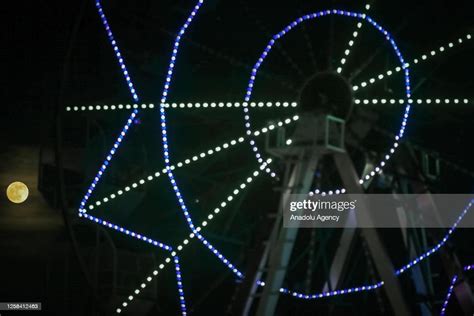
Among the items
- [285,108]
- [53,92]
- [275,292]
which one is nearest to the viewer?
[275,292]

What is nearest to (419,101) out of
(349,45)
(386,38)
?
(386,38)

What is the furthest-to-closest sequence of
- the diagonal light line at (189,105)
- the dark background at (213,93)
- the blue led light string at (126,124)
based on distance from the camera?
the dark background at (213,93)
the diagonal light line at (189,105)
the blue led light string at (126,124)

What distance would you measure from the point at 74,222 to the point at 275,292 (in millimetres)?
3821

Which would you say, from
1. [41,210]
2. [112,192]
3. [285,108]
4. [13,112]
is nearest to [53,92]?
[13,112]

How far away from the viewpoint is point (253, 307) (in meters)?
13.7

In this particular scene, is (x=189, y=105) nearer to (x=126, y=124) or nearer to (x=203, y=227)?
(x=126, y=124)

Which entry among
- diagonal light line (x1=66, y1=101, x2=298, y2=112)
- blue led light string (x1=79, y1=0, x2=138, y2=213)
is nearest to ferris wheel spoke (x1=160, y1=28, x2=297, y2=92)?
diagonal light line (x1=66, y1=101, x2=298, y2=112)

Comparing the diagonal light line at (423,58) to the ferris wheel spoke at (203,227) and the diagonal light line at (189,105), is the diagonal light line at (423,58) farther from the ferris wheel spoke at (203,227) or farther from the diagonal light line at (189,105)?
the ferris wheel spoke at (203,227)

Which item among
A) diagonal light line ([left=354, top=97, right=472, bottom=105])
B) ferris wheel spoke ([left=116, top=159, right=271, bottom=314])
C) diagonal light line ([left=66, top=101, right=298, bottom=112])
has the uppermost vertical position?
diagonal light line ([left=354, top=97, right=472, bottom=105])

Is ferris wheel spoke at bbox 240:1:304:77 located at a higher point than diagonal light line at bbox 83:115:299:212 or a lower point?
higher

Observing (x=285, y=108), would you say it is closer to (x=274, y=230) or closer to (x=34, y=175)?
(x=274, y=230)

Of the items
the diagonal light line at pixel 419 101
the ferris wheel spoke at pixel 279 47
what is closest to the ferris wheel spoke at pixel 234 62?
the ferris wheel spoke at pixel 279 47

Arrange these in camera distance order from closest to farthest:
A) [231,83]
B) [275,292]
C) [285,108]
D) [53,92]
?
[275,292] → [285,108] → [231,83] → [53,92]

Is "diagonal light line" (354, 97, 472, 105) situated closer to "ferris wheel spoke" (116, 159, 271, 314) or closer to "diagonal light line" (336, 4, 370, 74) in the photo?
"diagonal light line" (336, 4, 370, 74)
